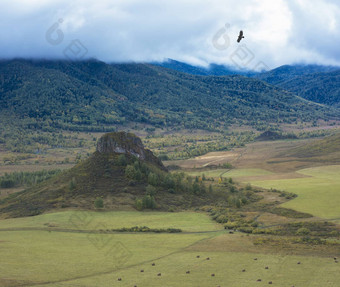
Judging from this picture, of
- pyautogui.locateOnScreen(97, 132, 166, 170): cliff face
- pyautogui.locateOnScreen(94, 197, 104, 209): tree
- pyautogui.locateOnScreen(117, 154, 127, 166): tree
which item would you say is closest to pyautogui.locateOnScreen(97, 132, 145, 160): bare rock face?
pyautogui.locateOnScreen(97, 132, 166, 170): cliff face

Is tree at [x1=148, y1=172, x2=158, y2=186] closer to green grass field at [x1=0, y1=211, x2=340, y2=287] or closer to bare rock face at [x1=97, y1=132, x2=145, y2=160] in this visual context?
bare rock face at [x1=97, y1=132, x2=145, y2=160]

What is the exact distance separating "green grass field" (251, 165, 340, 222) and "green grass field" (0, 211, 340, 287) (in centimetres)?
3740

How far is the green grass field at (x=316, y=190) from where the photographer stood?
4685 inches

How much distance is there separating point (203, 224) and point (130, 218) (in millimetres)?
22665

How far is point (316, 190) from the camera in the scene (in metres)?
148

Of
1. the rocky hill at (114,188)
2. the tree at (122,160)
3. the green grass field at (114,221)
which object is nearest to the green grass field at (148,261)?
the green grass field at (114,221)

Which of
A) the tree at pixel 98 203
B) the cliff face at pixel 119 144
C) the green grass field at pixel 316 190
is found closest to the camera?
A: the green grass field at pixel 316 190

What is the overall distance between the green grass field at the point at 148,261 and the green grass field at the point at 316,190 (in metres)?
37.4

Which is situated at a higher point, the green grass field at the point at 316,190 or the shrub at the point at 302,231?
the green grass field at the point at 316,190

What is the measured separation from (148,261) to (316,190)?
9358cm

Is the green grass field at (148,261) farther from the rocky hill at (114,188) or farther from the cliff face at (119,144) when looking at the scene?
the cliff face at (119,144)

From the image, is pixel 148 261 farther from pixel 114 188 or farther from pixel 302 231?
pixel 114 188

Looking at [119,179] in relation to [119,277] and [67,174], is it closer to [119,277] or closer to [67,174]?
[67,174]

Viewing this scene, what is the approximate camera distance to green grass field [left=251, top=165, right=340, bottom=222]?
119000mm
